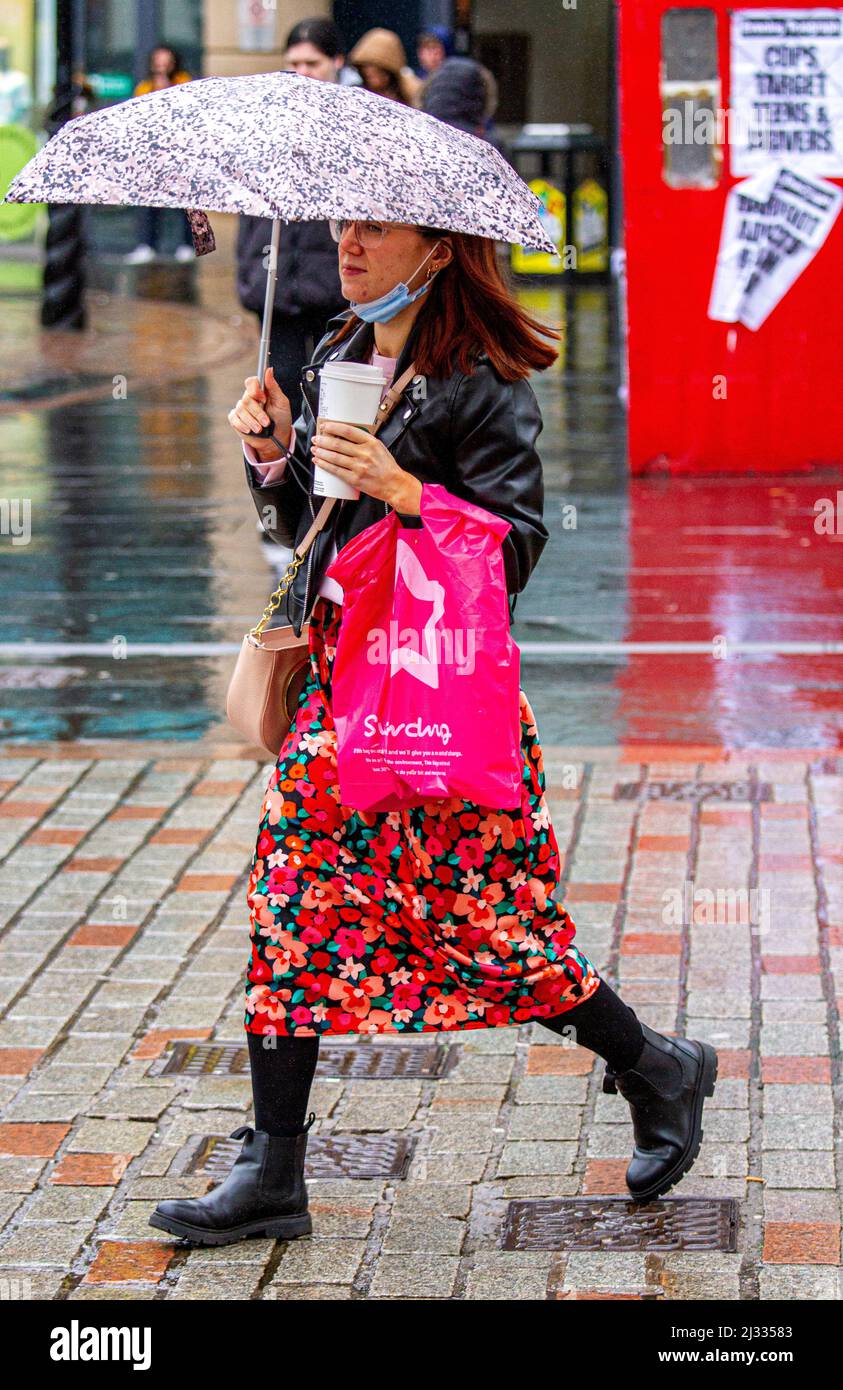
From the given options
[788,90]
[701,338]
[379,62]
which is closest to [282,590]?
→ [379,62]

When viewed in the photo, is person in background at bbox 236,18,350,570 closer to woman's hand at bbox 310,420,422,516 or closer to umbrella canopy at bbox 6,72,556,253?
umbrella canopy at bbox 6,72,556,253

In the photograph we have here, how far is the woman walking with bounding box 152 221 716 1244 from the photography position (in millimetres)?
3645

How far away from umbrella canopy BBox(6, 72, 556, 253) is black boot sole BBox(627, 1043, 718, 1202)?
4.90 ft

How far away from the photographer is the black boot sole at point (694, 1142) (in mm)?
3939

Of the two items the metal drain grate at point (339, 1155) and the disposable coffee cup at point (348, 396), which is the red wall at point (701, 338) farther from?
the disposable coffee cup at point (348, 396)

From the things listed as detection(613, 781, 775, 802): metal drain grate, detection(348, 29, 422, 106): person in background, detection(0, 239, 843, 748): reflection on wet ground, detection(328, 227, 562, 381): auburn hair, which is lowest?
detection(0, 239, 843, 748): reflection on wet ground

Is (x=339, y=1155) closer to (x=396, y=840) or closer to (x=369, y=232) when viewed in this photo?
(x=396, y=840)

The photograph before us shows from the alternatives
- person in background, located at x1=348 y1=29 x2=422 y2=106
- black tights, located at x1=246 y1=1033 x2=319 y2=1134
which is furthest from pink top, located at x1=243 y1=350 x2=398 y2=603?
person in background, located at x1=348 y1=29 x2=422 y2=106

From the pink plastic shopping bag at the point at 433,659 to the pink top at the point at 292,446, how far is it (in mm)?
116

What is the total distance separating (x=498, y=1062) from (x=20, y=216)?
62.7 ft

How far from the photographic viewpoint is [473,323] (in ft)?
12.1

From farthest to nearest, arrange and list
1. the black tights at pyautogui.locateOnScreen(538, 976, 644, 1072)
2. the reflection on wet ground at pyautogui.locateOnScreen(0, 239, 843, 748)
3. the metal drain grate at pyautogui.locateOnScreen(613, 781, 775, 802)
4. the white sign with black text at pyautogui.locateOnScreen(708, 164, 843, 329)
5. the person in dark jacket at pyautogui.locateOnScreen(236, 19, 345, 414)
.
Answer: the white sign with black text at pyautogui.locateOnScreen(708, 164, 843, 329) < the person in dark jacket at pyautogui.locateOnScreen(236, 19, 345, 414) < the reflection on wet ground at pyautogui.locateOnScreen(0, 239, 843, 748) < the metal drain grate at pyautogui.locateOnScreen(613, 781, 775, 802) < the black tights at pyautogui.locateOnScreen(538, 976, 644, 1072)

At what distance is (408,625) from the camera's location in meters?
3.55
